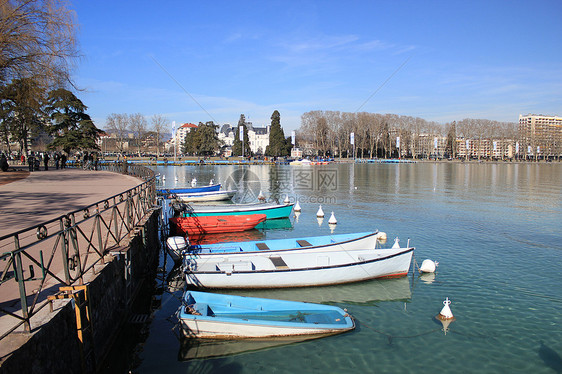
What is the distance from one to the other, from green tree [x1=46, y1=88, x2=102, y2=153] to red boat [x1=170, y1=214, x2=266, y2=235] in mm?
37510

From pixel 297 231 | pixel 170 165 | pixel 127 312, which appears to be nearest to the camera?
pixel 127 312

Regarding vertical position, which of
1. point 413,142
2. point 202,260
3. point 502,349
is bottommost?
point 502,349

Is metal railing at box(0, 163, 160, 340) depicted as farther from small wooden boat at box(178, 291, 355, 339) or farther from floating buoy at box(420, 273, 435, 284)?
floating buoy at box(420, 273, 435, 284)

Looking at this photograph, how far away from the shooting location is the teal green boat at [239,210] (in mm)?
20188

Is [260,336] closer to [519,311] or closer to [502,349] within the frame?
[502,349]

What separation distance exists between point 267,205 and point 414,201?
15367 mm

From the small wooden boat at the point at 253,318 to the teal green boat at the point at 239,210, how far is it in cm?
1098

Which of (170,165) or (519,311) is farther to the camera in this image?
(170,165)

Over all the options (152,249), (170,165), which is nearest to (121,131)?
(170,165)

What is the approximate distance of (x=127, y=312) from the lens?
9828 millimetres

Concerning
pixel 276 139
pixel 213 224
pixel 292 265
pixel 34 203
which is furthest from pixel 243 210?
pixel 276 139

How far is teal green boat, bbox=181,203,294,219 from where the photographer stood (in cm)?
2019

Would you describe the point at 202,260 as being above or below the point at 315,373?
above

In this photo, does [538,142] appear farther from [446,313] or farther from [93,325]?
[93,325]
